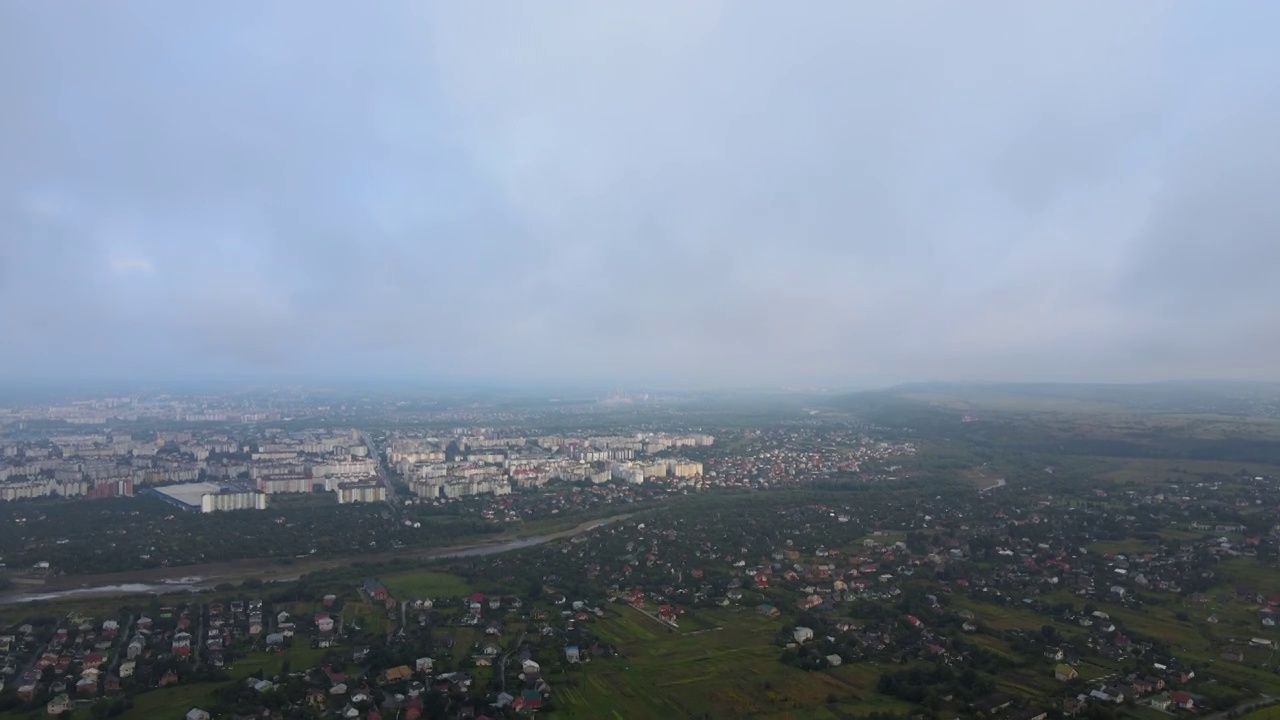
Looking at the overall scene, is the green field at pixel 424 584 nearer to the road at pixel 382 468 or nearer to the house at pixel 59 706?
the house at pixel 59 706

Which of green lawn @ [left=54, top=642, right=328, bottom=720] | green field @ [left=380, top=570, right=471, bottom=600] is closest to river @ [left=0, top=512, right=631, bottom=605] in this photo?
green field @ [left=380, top=570, right=471, bottom=600]

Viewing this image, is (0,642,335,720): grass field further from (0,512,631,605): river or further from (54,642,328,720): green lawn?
(0,512,631,605): river

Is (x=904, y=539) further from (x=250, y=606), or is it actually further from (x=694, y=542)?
(x=250, y=606)

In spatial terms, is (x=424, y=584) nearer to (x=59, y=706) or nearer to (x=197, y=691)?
(x=197, y=691)

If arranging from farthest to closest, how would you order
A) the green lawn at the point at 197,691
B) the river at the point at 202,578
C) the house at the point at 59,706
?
the river at the point at 202,578 < the green lawn at the point at 197,691 < the house at the point at 59,706

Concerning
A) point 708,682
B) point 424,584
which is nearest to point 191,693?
point 424,584

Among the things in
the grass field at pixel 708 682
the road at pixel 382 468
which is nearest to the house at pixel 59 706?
the grass field at pixel 708 682
